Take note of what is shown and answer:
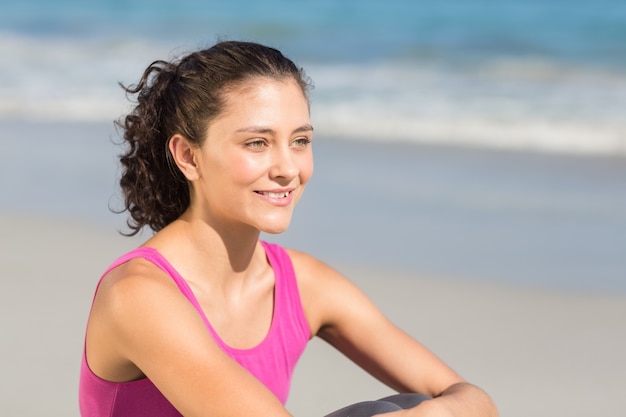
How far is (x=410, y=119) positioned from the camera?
31.0 ft

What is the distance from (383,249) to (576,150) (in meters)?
3.24

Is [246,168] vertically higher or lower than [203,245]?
higher

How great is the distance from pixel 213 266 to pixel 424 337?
2027 mm

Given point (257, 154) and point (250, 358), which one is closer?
point (257, 154)

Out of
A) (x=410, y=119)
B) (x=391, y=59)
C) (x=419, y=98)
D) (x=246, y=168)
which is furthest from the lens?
(x=391, y=59)

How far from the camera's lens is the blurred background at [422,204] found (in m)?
4.51

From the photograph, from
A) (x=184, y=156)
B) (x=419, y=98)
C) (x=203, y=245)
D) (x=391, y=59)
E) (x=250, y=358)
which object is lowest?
(x=250, y=358)

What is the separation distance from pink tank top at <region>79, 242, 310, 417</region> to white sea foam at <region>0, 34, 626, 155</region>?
5.72 metres

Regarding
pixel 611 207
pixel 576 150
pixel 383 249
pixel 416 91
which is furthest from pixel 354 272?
pixel 416 91

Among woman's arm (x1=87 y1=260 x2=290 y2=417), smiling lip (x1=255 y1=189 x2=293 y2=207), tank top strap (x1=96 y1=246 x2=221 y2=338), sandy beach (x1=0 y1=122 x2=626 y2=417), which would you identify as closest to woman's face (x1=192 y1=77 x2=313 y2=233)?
smiling lip (x1=255 y1=189 x2=293 y2=207)

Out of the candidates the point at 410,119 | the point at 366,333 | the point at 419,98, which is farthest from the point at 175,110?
the point at 419,98

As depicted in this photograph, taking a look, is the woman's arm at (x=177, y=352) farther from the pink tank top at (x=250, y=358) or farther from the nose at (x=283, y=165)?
the nose at (x=283, y=165)

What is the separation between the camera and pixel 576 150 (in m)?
8.44

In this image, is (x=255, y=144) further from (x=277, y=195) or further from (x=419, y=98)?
(x=419, y=98)
